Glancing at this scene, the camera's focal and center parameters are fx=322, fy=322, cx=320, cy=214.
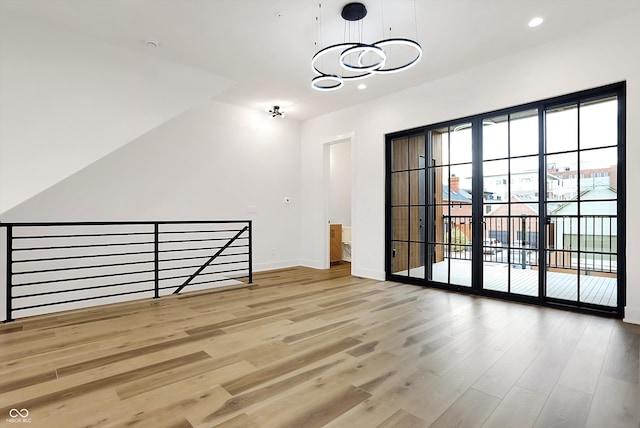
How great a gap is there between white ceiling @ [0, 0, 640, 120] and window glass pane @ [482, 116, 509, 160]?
2.66 feet

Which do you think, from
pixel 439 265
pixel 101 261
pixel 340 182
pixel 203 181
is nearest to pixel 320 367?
pixel 439 265

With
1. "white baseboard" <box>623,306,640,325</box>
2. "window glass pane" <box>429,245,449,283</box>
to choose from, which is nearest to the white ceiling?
"window glass pane" <box>429,245,449,283</box>

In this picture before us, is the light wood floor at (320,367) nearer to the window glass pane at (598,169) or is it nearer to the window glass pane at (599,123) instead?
the window glass pane at (598,169)

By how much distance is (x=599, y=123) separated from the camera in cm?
362

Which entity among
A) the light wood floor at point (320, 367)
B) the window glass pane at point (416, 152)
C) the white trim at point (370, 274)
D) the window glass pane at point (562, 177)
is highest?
the window glass pane at point (416, 152)

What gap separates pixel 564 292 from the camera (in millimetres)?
3908

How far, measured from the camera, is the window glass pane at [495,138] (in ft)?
14.1

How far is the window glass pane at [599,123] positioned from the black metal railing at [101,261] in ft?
14.6

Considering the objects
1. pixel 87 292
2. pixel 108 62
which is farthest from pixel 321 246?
pixel 108 62

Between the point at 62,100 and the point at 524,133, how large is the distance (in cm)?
562

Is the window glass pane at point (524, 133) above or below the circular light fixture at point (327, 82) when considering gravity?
below

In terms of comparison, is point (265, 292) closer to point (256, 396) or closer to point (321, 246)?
point (321, 246)

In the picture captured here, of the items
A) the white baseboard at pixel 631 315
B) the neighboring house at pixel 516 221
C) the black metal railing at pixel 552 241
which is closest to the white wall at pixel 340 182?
the black metal railing at pixel 552 241

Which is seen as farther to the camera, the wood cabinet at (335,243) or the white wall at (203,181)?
the wood cabinet at (335,243)
